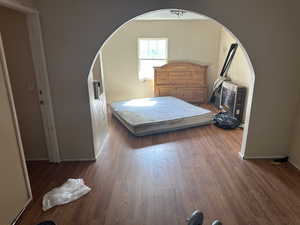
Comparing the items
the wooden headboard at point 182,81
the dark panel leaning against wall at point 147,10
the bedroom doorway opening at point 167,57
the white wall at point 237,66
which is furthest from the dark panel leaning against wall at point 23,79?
the wooden headboard at point 182,81

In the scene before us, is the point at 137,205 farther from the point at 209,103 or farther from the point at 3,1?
the point at 209,103

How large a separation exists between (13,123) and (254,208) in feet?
8.20

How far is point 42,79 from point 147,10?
1562 millimetres

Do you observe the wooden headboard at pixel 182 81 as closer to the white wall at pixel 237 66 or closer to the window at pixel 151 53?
the window at pixel 151 53

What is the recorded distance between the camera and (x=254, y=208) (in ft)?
6.57

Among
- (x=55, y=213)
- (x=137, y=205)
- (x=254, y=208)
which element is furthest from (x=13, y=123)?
(x=254, y=208)

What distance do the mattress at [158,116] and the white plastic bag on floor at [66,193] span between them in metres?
1.54

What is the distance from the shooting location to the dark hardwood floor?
192cm

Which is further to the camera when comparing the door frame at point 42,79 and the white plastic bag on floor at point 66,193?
the door frame at point 42,79

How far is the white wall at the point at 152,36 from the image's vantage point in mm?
6055

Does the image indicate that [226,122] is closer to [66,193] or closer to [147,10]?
[147,10]

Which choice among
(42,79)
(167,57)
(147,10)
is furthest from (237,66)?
(42,79)

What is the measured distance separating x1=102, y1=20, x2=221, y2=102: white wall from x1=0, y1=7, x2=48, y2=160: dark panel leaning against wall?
3.81 metres

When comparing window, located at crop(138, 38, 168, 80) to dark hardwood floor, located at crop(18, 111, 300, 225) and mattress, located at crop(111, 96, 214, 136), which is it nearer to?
mattress, located at crop(111, 96, 214, 136)
